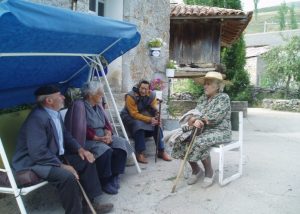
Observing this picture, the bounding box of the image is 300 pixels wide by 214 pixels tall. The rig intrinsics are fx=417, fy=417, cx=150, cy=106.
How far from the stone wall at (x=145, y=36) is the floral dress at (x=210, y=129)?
102 inches

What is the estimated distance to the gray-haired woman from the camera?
4.69m

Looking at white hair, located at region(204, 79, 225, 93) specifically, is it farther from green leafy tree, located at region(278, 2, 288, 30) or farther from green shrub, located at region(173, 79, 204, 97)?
green leafy tree, located at region(278, 2, 288, 30)

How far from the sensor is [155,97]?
6.55 m

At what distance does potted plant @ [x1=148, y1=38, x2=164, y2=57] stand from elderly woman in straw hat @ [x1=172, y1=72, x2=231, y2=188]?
3.14 meters

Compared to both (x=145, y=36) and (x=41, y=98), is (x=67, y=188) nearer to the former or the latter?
(x=41, y=98)

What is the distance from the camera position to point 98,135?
16.6 ft

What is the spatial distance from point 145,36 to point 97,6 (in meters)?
1.26

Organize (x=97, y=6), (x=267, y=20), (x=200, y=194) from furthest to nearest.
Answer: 1. (x=267, y=20)
2. (x=97, y=6)
3. (x=200, y=194)

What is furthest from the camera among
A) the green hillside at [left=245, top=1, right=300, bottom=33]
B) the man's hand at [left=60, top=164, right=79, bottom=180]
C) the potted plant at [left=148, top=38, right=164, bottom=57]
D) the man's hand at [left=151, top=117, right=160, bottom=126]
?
the green hillside at [left=245, top=1, right=300, bottom=33]

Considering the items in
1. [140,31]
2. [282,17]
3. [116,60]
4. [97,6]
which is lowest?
[116,60]

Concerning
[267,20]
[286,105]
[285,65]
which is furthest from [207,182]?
[267,20]

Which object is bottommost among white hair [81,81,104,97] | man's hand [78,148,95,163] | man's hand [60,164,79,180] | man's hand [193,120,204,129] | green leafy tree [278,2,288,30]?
man's hand [60,164,79,180]

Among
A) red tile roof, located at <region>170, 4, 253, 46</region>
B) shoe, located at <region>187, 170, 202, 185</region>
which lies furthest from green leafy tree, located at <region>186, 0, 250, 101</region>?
shoe, located at <region>187, 170, 202, 185</region>

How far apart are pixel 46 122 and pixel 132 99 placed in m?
2.44
